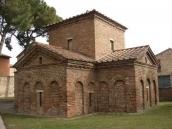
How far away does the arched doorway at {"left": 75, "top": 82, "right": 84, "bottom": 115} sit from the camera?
18.7 m

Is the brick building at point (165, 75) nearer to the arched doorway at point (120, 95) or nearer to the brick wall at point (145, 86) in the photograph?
the brick wall at point (145, 86)

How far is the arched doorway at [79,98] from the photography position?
1869 cm

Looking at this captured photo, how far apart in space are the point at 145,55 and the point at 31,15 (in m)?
17.0

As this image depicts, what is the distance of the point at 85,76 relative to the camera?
19.7 meters

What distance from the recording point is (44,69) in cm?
1950

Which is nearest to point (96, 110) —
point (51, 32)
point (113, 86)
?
point (113, 86)

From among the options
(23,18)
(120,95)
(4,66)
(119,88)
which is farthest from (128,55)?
(4,66)

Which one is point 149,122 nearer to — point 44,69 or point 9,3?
point 44,69

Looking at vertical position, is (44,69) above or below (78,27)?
below

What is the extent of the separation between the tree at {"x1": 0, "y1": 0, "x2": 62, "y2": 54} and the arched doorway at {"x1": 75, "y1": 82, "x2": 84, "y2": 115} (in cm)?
1550

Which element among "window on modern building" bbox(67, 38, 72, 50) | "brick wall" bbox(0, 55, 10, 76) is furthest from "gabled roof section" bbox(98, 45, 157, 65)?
"brick wall" bbox(0, 55, 10, 76)

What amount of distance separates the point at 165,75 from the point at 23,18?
17120 millimetres

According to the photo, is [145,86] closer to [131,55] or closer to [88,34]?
[131,55]

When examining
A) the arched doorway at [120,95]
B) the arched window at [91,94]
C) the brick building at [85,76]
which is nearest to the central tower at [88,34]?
the brick building at [85,76]
